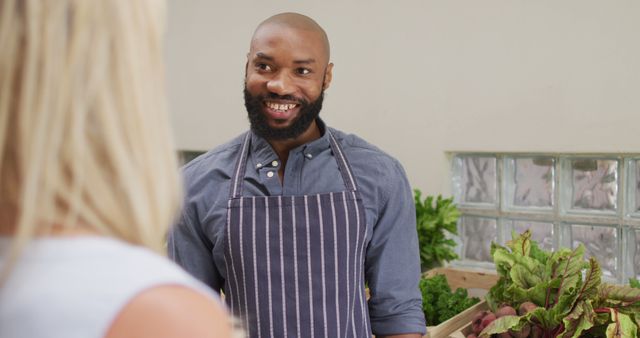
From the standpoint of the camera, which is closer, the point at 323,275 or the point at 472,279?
the point at 323,275

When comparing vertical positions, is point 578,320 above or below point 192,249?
below

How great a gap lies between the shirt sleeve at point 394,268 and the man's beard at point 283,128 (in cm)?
26

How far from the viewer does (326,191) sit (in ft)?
5.32

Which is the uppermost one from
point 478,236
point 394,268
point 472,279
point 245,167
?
point 245,167

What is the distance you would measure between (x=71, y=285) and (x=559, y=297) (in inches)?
77.5

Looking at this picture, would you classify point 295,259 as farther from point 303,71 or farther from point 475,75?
point 475,75

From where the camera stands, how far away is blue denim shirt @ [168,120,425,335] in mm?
1596

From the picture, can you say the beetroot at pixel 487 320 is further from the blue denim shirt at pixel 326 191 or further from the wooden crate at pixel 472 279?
the blue denim shirt at pixel 326 191

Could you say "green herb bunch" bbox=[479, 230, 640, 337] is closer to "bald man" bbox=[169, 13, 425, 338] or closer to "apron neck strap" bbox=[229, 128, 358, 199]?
"bald man" bbox=[169, 13, 425, 338]

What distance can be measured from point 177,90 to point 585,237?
101 inches

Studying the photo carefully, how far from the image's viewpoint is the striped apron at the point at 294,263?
154 cm

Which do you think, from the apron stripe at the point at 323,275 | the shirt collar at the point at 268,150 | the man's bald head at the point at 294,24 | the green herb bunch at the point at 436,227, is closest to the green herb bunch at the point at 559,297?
the green herb bunch at the point at 436,227

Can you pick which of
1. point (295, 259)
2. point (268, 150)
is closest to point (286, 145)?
point (268, 150)

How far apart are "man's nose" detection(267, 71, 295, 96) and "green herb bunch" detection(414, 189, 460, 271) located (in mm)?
1521
